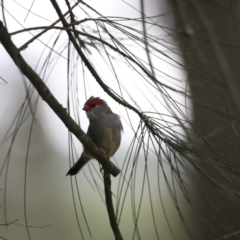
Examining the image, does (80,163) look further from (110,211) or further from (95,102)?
(110,211)

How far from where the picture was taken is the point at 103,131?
138 cm

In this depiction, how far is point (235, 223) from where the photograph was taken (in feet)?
4.72

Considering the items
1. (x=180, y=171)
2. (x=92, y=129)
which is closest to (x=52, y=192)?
(x=92, y=129)

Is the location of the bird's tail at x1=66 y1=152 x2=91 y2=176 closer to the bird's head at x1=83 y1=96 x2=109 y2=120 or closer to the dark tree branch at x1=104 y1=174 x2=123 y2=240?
the bird's head at x1=83 y1=96 x2=109 y2=120

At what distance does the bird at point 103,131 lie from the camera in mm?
1360

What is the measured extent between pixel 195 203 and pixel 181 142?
0.39 ft

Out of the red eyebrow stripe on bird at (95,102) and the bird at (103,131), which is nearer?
the bird at (103,131)

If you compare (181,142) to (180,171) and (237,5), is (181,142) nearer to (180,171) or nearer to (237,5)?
(180,171)

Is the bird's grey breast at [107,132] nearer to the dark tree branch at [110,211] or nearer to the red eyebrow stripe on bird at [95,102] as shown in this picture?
the red eyebrow stripe on bird at [95,102]

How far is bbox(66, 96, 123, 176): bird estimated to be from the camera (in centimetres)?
136

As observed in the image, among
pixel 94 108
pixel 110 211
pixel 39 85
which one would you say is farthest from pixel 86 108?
pixel 39 85

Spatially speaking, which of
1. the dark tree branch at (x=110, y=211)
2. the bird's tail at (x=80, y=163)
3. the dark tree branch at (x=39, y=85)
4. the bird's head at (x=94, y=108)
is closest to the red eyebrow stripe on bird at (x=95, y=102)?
the bird's head at (x=94, y=108)

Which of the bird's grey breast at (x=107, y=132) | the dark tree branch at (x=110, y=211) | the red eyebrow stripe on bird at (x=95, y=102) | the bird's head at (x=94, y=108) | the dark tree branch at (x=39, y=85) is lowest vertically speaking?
the dark tree branch at (x=110, y=211)

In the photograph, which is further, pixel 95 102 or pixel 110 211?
pixel 95 102
